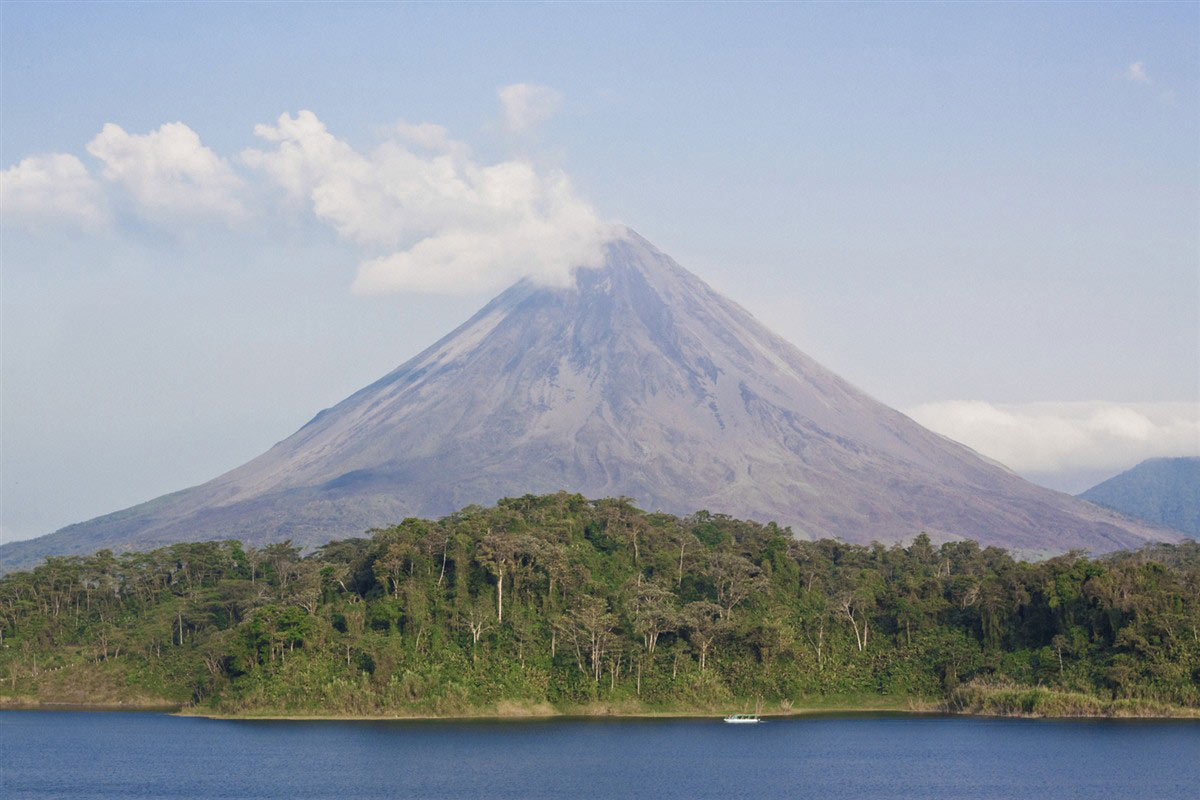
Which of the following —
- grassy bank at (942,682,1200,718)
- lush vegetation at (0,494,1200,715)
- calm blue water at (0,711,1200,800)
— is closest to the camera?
calm blue water at (0,711,1200,800)

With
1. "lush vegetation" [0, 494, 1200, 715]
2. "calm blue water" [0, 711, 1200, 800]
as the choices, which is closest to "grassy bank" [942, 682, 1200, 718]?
"lush vegetation" [0, 494, 1200, 715]

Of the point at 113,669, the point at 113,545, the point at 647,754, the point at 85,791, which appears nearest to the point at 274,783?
the point at 85,791

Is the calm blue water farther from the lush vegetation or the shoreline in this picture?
the lush vegetation

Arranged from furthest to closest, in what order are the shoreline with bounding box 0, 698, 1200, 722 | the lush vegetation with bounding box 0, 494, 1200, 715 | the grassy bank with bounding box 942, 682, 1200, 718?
the lush vegetation with bounding box 0, 494, 1200, 715 → the shoreline with bounding box 0, 698, 1200, 722 → the grassy bank with bounding box 942, 682, 1200, 718

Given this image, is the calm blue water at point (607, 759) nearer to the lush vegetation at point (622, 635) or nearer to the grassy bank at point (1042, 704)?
the grassy bank at point (1042, 704)

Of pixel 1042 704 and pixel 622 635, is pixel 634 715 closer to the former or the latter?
pixel 622 635

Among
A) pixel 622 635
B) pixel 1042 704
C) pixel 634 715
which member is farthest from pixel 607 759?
pixel 1042 704

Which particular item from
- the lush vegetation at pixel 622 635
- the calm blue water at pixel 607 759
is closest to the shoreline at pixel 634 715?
the lush vegetation at pixel 622 635
